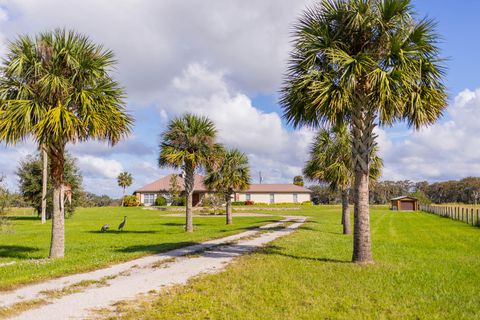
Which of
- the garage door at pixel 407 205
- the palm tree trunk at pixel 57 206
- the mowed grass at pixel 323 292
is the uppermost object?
the palm tree trunk at pixel 57 206

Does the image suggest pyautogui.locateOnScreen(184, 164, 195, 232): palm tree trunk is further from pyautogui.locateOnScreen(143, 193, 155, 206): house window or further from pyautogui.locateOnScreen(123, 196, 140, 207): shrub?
pyautogui.locateOnScreen(143, 193, 155, 206): house window

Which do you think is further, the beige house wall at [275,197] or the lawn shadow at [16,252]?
the beige house wall at [275,197]

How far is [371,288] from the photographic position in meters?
8.70

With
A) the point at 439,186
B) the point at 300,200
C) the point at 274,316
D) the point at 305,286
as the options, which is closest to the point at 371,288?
the point at 305,286

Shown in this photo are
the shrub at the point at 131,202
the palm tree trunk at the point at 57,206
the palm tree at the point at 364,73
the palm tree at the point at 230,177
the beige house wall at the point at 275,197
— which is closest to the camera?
the palm tree at the point at 364,73

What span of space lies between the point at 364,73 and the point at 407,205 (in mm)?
73931

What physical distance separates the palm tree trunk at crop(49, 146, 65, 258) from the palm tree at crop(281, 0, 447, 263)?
26.1 feet

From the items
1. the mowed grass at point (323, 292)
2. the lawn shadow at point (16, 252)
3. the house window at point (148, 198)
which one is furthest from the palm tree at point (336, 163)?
the house window at point (148, 198)

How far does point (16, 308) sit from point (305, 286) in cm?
532

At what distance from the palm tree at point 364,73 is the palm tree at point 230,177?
22.9 m

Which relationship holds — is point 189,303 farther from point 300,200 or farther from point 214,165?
point 300,200

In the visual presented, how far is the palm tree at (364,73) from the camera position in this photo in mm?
11672

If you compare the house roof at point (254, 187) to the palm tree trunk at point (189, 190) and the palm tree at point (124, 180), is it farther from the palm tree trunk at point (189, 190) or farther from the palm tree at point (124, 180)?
the palm tree trunk at point (189, 190)

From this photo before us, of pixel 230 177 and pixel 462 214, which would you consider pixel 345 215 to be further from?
pixel 462 214
